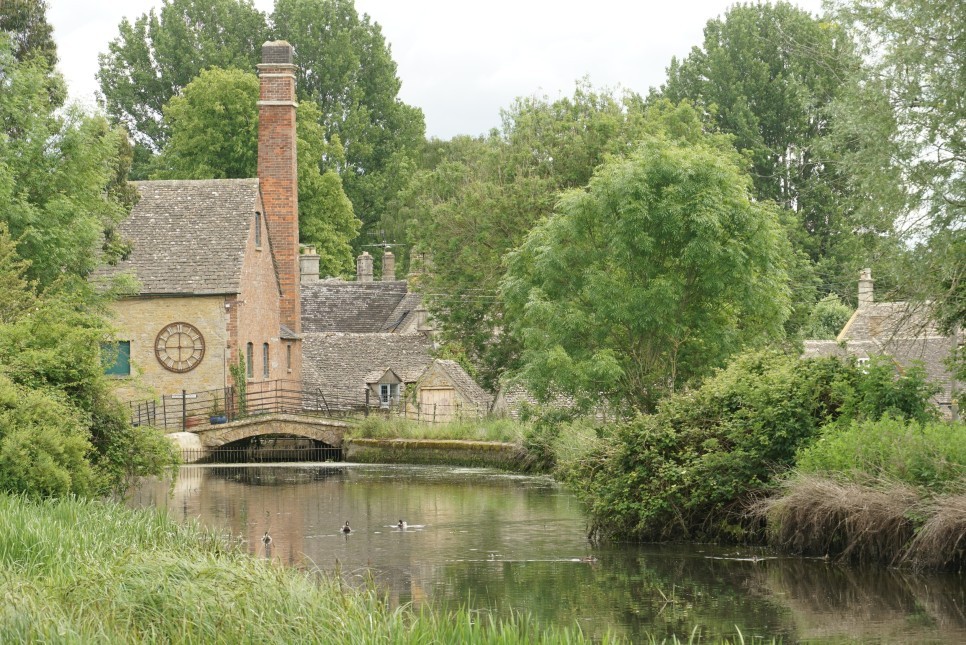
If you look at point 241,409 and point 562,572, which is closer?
point 562,572

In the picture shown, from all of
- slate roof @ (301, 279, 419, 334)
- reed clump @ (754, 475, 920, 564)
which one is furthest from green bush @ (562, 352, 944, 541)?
slate roof @ (301, 279, 419, 334)

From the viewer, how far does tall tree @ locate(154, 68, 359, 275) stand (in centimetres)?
5744

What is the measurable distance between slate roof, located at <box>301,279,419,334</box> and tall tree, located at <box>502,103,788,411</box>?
3246 cm

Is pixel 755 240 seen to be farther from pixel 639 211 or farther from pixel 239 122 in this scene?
pixel 239 122

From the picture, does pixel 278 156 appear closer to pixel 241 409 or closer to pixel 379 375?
pixel 379 375

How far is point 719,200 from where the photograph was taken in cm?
2959

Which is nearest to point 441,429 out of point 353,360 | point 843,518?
point 353,360

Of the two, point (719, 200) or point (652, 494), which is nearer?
point (652, 494)

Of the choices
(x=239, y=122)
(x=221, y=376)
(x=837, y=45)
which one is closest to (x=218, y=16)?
(x=239, y=122)

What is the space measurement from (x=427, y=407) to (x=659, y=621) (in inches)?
1158

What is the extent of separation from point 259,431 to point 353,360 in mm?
9000

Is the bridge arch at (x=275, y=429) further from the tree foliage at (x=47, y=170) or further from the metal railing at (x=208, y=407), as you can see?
the tree foliage at (x=47, y=170)

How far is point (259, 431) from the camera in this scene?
1666 inches

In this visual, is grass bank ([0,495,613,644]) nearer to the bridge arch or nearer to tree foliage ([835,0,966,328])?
tree foliage ([835,0,966,328])
